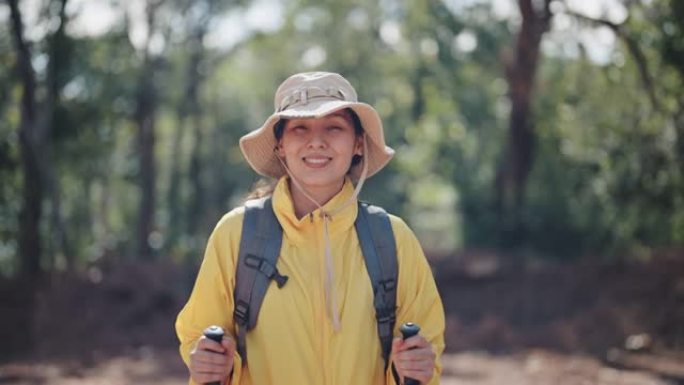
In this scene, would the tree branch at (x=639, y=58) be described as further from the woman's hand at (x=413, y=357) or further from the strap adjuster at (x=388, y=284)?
the woman's hand at (x=413, y=357)

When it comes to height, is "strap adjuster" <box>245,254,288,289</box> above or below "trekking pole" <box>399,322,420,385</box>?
above

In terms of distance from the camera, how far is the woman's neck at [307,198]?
2696 mm

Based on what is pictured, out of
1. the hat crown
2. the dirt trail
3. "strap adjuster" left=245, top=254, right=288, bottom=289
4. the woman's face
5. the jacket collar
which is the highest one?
the hat crown

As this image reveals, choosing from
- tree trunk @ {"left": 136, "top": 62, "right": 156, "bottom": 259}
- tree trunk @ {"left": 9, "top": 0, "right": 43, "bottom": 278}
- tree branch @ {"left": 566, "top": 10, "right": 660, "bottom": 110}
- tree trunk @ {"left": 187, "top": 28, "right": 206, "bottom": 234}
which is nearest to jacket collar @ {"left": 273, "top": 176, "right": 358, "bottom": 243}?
tree branch @ {"left": 566, "top": 10, "right": 660, "bottom": 110}

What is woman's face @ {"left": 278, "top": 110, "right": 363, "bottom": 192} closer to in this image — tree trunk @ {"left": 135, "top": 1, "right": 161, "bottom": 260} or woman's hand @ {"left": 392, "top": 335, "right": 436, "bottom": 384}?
woman's hand @ {"left": 392, "top": 335, "right": 436, "bottom": 384}

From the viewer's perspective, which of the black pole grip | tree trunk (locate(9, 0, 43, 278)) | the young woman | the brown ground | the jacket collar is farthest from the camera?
tree trunk (locate(9, 0, 43, 278))

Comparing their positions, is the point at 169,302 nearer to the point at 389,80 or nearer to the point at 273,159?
the point at 273,159

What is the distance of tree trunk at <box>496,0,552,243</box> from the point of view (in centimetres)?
1255

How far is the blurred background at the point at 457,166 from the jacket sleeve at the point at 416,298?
2.41ft

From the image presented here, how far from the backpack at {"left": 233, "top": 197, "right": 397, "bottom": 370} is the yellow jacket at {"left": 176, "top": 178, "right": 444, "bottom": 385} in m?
0.02

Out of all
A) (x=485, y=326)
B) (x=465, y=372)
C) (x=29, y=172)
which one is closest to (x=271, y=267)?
(x=465, y=372)

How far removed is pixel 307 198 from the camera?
2.70 metres

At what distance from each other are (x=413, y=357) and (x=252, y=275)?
53cm

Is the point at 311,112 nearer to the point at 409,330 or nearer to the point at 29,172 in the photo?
the point at 409,330
